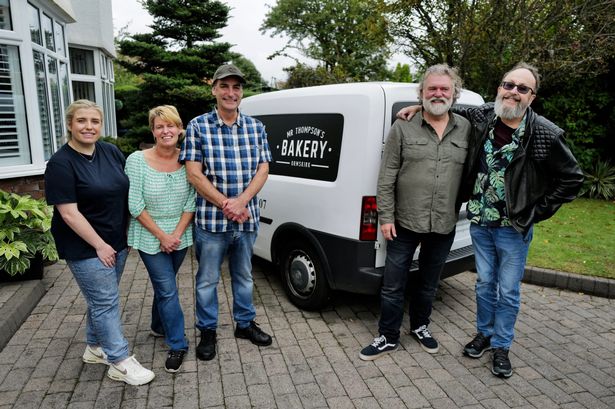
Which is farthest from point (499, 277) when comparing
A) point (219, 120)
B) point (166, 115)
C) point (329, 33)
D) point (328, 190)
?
point (329, 33)

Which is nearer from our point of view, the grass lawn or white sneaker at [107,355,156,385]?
white sneaker at [107,355,156,385]

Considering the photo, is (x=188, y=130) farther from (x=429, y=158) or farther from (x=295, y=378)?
(x=295, y=378)

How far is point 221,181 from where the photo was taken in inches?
119

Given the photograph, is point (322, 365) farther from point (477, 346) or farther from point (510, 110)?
point (510, 110)

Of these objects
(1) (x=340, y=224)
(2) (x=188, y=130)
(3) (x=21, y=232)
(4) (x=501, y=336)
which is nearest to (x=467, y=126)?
(1) (x=340, y=224)

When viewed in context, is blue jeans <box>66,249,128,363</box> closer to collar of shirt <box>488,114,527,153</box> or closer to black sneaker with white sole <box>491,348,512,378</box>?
black sneaker with white sole <box>491,348,512,378</box>

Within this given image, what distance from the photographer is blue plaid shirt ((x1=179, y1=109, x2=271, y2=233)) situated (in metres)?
2.95

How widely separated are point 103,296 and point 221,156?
120 cm

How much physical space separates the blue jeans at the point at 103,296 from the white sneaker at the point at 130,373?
0.16 feet

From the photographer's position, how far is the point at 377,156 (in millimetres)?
3250

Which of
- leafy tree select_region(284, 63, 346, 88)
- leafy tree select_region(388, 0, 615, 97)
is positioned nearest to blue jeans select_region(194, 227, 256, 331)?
leafy tree select_region(388, 0, 615, 97)

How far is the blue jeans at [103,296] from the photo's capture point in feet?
8.79

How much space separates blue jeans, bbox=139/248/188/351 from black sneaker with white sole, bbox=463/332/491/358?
2182 millimetres

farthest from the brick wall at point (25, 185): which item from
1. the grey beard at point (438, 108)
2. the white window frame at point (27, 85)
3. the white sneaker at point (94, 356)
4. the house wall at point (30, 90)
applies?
the grey beard at point (438, 108)
